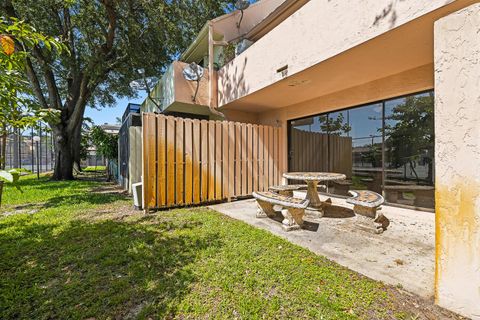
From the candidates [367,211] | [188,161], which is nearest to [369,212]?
[367,211]

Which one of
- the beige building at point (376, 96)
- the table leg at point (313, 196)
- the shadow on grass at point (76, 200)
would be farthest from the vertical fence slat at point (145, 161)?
the table leg at point (313, 196)

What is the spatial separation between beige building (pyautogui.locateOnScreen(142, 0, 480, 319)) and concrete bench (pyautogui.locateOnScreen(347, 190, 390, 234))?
1153mm

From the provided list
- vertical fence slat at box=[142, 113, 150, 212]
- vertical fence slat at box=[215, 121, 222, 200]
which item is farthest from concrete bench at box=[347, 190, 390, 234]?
vertical fence slat at box=[142, 113, 150, 212]

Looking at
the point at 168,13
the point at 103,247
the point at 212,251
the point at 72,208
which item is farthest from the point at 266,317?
the point at 168,13

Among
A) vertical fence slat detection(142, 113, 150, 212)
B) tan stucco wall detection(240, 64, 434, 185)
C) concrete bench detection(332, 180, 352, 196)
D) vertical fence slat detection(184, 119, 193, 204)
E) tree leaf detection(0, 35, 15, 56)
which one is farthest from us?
concrete bench detection(332, 180, 352, 196)

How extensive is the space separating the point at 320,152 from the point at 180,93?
495 cm

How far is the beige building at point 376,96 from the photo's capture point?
6.21 feet

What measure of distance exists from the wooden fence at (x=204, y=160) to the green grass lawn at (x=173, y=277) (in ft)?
4.10

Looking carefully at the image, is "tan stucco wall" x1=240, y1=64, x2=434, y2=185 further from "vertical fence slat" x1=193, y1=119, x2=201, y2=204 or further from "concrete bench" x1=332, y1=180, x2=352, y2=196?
"vertical fence slat" x1=193, y1=119, x2=201, y2=204

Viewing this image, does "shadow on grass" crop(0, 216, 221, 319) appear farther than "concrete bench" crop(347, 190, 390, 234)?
No

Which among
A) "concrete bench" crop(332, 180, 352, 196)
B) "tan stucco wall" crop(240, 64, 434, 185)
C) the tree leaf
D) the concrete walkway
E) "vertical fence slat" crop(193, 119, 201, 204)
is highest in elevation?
"tan stucco wall" crop(240, 64, 434, 185)

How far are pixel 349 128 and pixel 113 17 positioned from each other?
10.3 metres

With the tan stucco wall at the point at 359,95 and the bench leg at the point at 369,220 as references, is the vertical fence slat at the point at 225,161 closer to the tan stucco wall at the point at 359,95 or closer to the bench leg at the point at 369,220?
the tan stucco wall at the point at 359,95

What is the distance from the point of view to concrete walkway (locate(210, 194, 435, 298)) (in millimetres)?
2607
